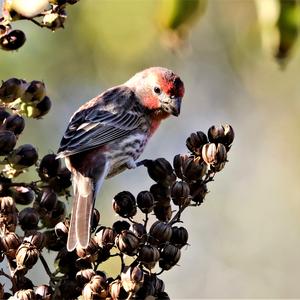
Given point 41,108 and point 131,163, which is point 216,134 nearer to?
point 41,108

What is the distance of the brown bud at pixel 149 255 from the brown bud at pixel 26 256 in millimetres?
434

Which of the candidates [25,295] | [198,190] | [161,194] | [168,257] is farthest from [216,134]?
[25,295]

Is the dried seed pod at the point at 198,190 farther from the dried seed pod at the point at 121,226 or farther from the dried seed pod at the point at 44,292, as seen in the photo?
the dried seed pod at the point at 44,292

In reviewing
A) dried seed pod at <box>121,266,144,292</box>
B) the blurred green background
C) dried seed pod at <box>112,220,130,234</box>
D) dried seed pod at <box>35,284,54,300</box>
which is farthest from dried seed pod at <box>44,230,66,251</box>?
the blurred green background

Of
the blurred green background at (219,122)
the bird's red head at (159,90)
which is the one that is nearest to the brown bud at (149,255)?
the blurred green background at (219,122)

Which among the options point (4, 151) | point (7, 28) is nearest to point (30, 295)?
point (4, 151)

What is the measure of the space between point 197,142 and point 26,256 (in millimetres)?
1022

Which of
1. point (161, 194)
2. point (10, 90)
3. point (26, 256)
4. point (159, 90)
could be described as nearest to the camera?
point (26, 256)

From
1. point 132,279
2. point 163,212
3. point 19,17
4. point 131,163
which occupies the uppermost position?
point 131,163

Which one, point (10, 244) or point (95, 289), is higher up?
point (10, 244)

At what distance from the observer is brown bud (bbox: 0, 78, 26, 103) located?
3.96 metres

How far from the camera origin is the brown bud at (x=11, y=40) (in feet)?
12.6

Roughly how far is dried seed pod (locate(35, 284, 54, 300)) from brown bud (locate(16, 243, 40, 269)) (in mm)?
110

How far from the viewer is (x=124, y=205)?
4191 millimetres
